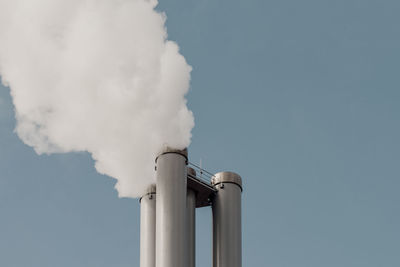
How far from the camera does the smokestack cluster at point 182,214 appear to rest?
4650 cm

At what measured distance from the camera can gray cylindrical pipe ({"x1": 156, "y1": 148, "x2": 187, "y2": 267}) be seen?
46000mm

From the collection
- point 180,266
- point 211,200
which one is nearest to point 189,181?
point 211,200

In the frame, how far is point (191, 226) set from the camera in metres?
49.4

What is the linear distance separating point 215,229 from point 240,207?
6.82 ft

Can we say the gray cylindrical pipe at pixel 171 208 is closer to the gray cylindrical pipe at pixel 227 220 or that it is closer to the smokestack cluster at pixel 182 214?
the smokestack cluster at pixel 182 214

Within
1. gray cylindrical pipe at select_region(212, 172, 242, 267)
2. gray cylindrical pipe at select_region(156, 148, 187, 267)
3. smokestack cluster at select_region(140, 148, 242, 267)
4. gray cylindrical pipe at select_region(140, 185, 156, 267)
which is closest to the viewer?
gray cylindrical pipe at select_region(156, 148, 187, 267)

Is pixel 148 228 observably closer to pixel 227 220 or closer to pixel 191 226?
pixel 191 226

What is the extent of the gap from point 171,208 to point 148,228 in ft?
14.2

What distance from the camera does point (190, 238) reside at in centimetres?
4884

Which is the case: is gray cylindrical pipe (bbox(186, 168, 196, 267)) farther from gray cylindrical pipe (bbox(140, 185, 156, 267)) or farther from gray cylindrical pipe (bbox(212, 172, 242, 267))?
gray cylindrical pipe (bbox(140, 185, 156, 267))

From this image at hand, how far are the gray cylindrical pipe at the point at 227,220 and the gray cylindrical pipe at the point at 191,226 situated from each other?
4.98ft

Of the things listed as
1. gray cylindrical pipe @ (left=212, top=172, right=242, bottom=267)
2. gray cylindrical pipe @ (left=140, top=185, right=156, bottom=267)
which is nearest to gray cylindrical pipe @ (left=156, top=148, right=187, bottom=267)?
gray cylindrical pipe @ (left=140, top=185, right=156, bottom=267)

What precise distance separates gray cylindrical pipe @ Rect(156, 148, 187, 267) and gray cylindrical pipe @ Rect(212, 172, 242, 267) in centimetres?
364

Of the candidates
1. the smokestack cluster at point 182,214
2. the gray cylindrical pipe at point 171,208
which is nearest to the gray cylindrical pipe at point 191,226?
the smokestack cluster at point 182,214
